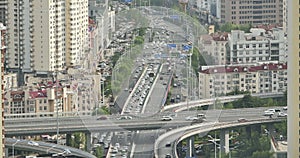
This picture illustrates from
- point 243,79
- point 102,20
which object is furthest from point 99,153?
point 102,20

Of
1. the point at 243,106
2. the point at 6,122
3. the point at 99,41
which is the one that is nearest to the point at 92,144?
the point at 6,122

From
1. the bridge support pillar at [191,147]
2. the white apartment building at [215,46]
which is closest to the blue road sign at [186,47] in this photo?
the white apartment building at [215,46]

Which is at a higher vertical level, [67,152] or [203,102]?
[203,102]

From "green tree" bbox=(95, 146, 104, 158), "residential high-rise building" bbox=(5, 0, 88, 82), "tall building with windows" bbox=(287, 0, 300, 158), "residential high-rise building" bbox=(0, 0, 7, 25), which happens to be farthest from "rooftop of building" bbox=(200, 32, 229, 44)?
"tall building with windows" bbox=(287, 0, 300, 158)

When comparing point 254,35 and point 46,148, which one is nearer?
point 46,148

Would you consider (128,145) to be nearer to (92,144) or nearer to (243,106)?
(92,144)

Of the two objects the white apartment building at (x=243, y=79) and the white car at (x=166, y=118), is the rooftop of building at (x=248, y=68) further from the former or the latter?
the white car at (x=166, y=118)

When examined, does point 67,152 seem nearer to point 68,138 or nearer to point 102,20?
point 68,138
